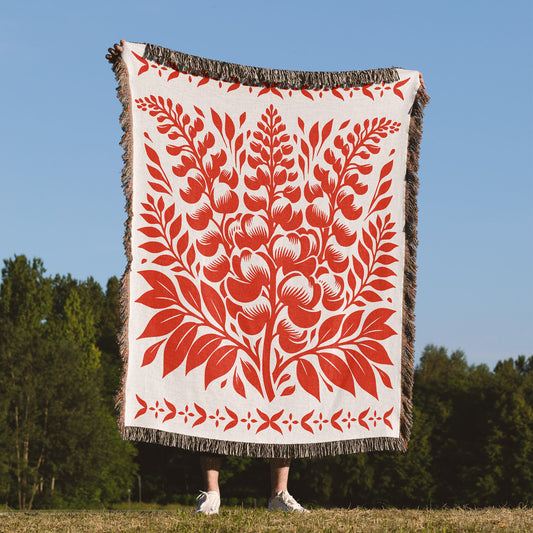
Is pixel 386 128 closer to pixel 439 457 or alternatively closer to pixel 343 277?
pixel 343 277

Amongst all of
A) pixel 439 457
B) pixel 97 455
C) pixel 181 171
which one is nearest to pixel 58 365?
pixel 97 455

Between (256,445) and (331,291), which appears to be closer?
(256,445)

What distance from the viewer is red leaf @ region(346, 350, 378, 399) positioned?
19.8 ft

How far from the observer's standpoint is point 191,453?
113 ft

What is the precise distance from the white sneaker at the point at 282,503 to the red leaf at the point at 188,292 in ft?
5.12

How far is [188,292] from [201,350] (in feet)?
1.49

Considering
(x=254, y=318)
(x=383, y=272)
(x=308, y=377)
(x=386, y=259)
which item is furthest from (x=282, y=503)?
(x=386, y=259)

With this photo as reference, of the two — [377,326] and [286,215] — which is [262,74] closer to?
[286,215]

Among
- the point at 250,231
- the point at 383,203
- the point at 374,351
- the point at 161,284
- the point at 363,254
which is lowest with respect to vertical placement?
the point at 374,351

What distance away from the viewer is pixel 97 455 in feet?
111

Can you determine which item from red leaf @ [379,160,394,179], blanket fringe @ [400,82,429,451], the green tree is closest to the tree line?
the green tree

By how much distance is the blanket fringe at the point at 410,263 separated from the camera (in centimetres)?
614

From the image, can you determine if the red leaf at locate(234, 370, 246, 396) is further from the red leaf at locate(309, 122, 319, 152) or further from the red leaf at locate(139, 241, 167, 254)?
the red leaf at locate(309, 122, 319, 152)

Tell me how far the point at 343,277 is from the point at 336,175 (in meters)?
0.85
